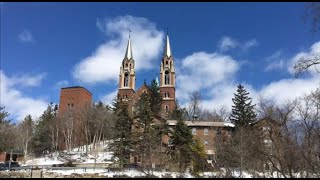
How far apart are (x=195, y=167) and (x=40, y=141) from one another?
4212 cm

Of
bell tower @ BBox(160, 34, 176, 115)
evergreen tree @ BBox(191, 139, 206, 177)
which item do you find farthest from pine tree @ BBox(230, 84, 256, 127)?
bell tower @ BBox(160, 34, 176, 115)

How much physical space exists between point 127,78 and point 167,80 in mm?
10760

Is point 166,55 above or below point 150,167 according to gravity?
above

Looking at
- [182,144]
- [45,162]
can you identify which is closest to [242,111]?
[182,144]

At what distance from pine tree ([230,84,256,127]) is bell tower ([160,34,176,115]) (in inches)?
1052

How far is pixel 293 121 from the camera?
34156mm

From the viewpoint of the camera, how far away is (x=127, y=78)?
302 ft

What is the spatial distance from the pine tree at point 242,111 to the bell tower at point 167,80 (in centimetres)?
2673

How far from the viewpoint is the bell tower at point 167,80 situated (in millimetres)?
85662

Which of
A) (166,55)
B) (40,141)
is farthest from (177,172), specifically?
(166,55)

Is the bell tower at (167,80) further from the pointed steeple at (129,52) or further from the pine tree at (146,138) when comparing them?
the pine tree at (146,138)

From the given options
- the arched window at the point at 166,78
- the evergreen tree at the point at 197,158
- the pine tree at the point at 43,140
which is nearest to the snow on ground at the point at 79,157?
the pine tree at the point at 43,140

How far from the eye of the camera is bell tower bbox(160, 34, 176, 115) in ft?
281

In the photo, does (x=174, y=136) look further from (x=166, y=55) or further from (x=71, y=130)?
(x=166, y=55)
